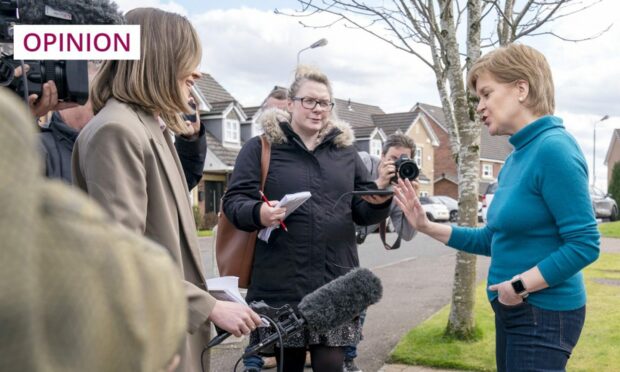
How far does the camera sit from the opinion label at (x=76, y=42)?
2157mm

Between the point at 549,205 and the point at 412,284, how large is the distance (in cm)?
804

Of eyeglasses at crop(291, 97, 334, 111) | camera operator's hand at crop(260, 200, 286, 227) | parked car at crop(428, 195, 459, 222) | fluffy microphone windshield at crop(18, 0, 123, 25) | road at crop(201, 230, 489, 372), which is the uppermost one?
fluffy microphone windshield at crop(18, 0, 123, 25)

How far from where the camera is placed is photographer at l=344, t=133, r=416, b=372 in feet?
11.9

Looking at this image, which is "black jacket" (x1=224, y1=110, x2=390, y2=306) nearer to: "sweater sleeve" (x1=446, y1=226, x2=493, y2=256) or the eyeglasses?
the eyeglasses

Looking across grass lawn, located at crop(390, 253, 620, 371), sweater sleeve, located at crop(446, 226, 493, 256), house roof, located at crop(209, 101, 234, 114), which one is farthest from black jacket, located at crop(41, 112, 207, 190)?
house roof, located at crop(209, 101, 234, 114)

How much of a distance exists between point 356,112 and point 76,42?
167 ft

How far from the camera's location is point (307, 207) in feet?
11.6

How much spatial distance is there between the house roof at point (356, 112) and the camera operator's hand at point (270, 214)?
1822 inches

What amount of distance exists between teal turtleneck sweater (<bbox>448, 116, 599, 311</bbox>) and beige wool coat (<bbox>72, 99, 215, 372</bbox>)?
1.28 meters

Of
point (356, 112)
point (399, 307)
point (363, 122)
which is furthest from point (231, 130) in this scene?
point (399, 307)

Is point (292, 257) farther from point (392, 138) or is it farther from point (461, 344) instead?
point (461, 344)

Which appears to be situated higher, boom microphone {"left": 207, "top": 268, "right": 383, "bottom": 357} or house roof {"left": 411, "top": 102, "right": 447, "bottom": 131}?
house roof {"left": 411, "top": 102, "right": 447, "bottom": 131}

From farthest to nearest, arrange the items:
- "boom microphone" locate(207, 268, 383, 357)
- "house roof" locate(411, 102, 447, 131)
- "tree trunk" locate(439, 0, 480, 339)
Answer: "house roof" locate(411, 102, 447, 131), "tree trunk" locate(439, 0, 480, 339), "boom microphone" locate(207, 268, 383, 357)

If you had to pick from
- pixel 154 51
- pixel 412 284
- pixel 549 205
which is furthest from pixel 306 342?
pixel 412 284
